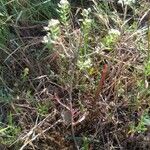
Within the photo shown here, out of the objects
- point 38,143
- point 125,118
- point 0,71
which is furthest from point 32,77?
point 125,118

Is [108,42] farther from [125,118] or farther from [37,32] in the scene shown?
[37,32]

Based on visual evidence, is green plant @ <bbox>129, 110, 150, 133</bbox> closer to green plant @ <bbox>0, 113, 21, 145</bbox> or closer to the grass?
the grass

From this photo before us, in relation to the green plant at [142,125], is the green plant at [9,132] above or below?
above

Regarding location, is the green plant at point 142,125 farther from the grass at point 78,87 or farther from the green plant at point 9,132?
the green plant at point 9,132

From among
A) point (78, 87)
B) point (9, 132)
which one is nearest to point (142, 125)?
point (78, 87)

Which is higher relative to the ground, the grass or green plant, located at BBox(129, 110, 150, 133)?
the grass

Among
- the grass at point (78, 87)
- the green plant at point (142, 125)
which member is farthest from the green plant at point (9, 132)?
the green plant at point (142, 125)

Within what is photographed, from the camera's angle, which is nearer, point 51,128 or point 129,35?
point 51,128

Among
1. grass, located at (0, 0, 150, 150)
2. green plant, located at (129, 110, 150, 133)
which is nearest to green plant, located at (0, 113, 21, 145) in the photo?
grass, located at (0, 0, 150, 150)
